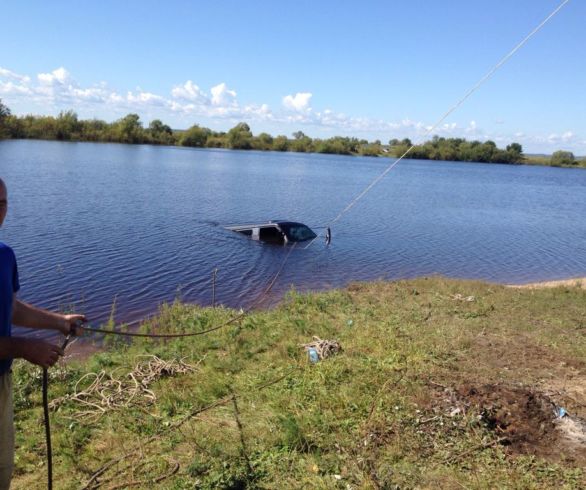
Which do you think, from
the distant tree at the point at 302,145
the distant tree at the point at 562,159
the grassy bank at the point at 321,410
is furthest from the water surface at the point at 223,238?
the distant tree at the point at 562,159

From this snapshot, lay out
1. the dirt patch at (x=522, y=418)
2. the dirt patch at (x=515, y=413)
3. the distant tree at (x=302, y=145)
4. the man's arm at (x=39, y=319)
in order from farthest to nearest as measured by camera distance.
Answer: the distant tree at (x=302, y=145), the dirt patch at (x=515, y=413), the dirt patch at (x=522, y=418), the man's arm at (x=39, y=319)

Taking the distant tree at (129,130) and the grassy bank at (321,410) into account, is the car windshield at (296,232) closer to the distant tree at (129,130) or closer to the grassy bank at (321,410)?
the grassy bank at (321,410)

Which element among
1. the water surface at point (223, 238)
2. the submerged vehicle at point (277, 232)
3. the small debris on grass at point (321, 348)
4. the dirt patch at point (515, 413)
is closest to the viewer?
the dirt patch at point (515, 413)

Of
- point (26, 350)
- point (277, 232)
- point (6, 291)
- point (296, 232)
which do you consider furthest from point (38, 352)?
point (296, 232)

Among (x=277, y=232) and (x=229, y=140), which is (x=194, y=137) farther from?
(x=277, y=232)

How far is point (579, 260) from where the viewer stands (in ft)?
79.0

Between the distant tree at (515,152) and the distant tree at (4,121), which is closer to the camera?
the distant tree at (4,121)

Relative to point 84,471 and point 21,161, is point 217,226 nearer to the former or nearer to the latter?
point 84,471

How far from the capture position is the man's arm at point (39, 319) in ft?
11.6

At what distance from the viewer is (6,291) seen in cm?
314

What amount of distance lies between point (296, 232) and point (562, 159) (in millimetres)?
147664

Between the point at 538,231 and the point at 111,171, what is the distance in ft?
123

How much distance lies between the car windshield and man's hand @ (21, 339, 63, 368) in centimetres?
1971

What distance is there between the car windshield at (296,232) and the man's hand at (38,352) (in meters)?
19.7
